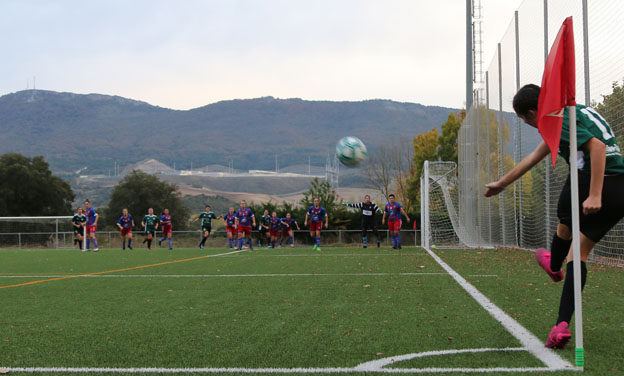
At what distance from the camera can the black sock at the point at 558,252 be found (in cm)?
445

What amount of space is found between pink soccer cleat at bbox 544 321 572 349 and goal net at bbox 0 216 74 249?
3288 cm

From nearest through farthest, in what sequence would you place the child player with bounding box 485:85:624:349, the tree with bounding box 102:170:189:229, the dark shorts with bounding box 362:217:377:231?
1. the child player with bounding box 485:85:624:349
2. the dark shorts with bounding box 362:217:377:231
3. the tree with bounding box 102:170:189:229

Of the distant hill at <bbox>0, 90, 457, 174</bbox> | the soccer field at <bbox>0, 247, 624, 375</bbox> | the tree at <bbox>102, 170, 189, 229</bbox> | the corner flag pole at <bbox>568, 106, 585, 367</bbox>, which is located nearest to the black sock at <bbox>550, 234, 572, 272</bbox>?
the soccer field at <bbox>0, 247, 624, 375</bbox>

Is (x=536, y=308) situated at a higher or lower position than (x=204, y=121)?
lower

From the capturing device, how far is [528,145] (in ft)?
47.3

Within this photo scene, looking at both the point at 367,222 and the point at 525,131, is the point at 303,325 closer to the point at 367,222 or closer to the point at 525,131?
the point at 525,131

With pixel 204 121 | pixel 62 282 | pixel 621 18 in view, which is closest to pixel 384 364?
pixel 62 282

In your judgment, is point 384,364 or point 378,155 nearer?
point 384,364

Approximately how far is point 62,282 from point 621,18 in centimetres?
842

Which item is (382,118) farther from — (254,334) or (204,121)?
(254,334)

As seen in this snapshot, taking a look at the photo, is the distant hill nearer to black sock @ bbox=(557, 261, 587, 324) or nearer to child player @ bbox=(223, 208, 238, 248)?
child player @ bbox=(223, 208, 238, 248)

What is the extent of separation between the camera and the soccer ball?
2855cm

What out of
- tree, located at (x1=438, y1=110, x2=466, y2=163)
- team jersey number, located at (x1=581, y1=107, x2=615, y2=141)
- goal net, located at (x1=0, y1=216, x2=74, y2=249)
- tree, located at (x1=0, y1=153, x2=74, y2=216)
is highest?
tree, located at (x1=438, y1=110, x2=466, y2=163)

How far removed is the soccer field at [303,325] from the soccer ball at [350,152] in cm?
1931
